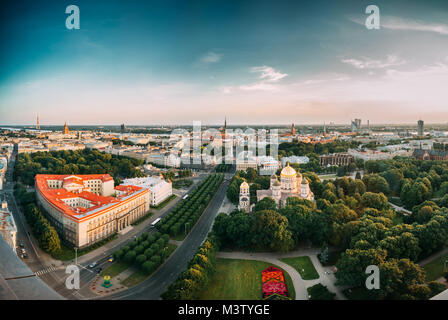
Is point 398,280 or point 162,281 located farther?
point 162,281

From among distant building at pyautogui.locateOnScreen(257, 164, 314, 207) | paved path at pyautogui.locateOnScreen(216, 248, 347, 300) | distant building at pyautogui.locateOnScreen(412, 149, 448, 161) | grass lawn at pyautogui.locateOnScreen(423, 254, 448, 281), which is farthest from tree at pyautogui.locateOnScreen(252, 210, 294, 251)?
distant building at pyautogui.locateOnScreen(412, 149, 448, 161)

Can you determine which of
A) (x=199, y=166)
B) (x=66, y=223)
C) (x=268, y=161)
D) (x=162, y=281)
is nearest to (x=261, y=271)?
(x=162, y=281)

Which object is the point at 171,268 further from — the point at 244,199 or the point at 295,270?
the point at 244,199

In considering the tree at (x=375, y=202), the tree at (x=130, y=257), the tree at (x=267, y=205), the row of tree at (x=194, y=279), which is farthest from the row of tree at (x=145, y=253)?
the tree at (x=375, y=202)

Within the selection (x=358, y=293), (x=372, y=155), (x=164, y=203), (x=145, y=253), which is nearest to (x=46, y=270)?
(x=145, y=253)

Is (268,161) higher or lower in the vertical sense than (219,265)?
higher
